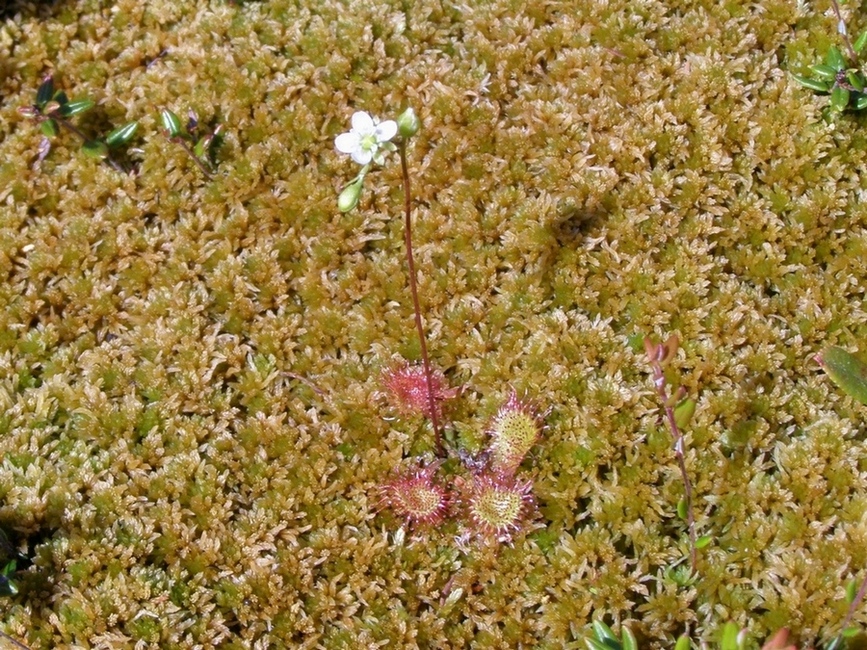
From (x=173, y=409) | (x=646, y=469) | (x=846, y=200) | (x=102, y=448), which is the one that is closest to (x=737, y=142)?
(x=846, y=200)

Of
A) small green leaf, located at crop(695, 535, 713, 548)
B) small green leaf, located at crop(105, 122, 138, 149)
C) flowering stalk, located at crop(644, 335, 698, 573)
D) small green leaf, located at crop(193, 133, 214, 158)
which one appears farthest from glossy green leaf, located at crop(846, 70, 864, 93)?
small green leaf, located at crop(105, 122, 138, 149)

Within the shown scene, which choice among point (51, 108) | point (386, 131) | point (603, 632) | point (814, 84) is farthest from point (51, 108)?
point (814, 84)

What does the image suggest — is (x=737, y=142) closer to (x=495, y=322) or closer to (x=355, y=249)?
(x=495, y=322)

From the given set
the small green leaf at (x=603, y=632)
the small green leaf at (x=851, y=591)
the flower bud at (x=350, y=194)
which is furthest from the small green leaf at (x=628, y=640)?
the flower bud at (x=350, y=194)

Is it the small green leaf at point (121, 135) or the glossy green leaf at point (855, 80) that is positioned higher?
the glossy green leaf at point (855, 80)

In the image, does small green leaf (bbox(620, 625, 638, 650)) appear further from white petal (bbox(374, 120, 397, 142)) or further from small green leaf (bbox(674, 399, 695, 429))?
white petal (bbox(374, 120, 397, 142))

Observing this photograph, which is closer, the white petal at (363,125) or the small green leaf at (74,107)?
the white petal at (363,125)

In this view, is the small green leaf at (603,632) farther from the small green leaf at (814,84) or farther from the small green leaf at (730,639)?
the small green leaf at (814,84)

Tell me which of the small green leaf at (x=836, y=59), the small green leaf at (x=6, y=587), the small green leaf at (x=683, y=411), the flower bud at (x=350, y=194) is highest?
the small green leaf at (x=836, y=59)
